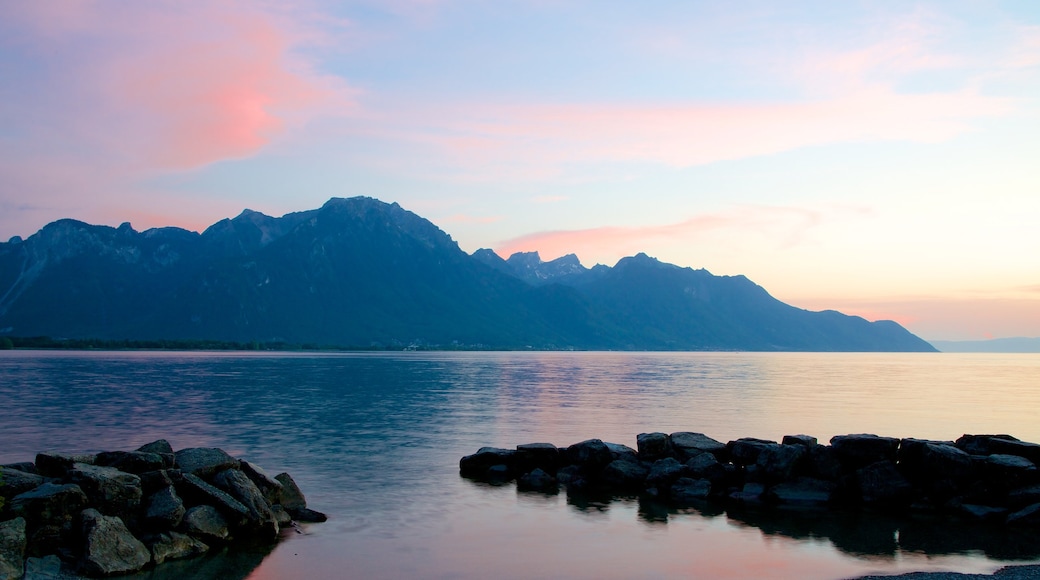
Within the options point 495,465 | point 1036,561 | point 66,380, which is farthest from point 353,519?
point 66,380

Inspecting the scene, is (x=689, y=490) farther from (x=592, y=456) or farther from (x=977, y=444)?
(x=977, y=444)

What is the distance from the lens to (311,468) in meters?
39.8

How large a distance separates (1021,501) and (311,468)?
31.4 m

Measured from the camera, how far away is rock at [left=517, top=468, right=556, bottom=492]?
3609 cm

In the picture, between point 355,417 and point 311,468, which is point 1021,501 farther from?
point 355,417

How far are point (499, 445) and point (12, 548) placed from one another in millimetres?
31683

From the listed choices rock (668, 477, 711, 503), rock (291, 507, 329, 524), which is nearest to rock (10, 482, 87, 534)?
rock (291, 507, 329, 524)

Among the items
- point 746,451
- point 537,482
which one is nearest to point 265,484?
point 537,482

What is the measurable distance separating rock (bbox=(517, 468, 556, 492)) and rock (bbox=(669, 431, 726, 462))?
21.5 ft

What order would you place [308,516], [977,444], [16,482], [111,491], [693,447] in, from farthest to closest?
[693,447]
[977,444]
[308,516]
[16,482]
[111,491]

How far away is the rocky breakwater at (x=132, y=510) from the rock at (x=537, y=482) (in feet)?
35.6

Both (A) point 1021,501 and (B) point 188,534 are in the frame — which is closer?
(B) point 188,534

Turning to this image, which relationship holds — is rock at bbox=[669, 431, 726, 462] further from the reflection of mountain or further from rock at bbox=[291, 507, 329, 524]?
rock at bbox=[291, 507, 329, 524]

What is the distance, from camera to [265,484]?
28.6m
